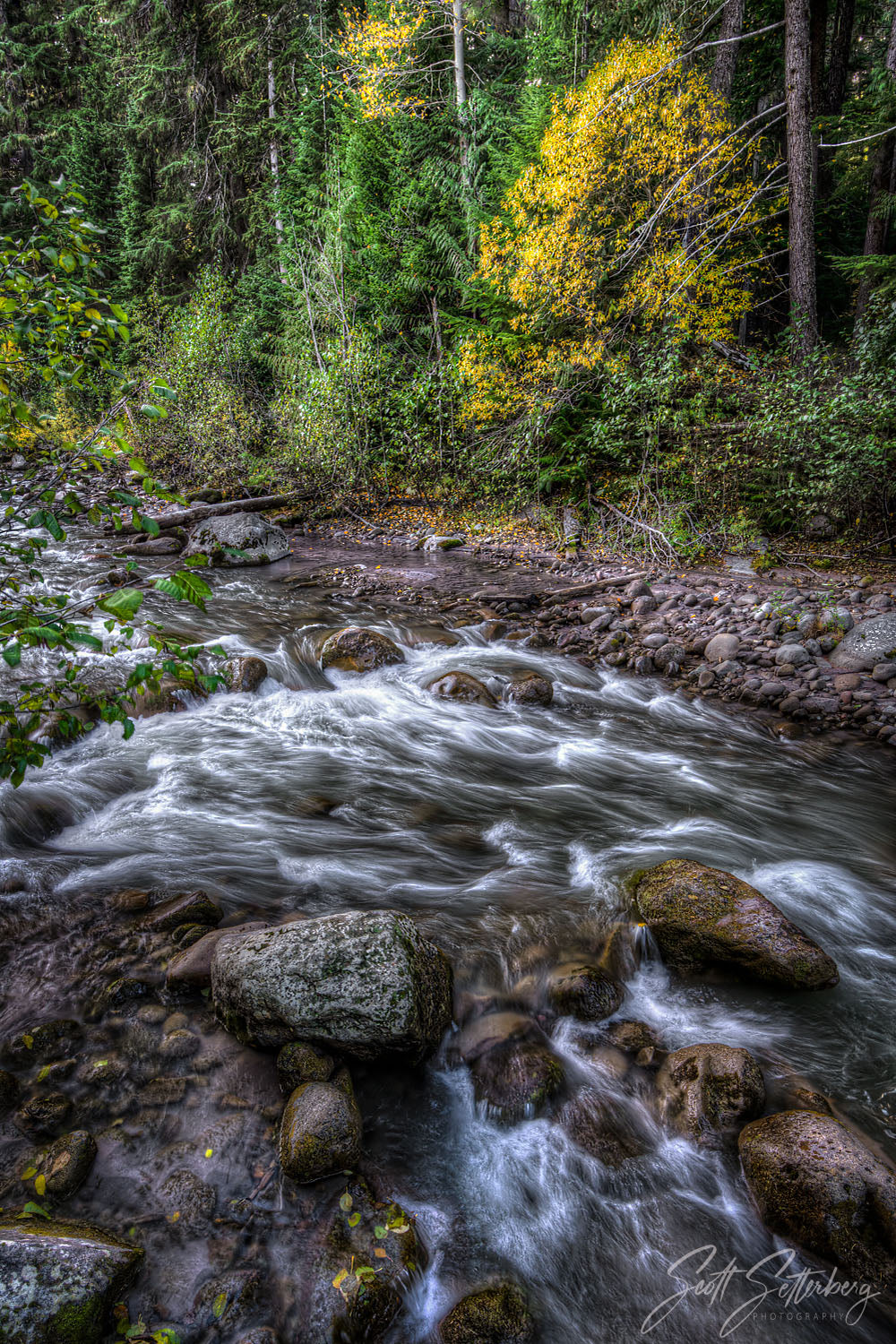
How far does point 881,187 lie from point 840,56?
5.91 meters

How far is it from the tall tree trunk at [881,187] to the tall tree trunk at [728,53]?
9.25 feet

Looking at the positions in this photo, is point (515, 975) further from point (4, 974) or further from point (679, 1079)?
point (4, 974)

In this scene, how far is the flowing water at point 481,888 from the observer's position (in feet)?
7.12

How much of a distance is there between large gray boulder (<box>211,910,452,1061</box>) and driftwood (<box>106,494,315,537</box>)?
11.0 meters

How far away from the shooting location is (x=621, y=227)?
36.4ft

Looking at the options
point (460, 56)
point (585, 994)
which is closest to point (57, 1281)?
point (585, 994)

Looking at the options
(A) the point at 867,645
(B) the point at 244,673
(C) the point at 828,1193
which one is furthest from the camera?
(B) the point at 244,673

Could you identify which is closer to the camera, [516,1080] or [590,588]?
[516,1080]

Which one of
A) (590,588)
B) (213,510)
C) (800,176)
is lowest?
(590,588)

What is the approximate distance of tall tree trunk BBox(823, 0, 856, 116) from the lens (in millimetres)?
14961

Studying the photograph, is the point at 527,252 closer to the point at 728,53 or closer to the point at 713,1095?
the point at 728,53

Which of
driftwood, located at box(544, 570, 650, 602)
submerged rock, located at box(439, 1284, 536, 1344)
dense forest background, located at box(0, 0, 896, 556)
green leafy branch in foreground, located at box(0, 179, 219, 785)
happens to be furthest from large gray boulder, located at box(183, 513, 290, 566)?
submerged rock, located at box(439, 1284, 536, 1344)

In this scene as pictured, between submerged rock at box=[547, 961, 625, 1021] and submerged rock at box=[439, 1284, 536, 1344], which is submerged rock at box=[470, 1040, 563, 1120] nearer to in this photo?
submerged rock at box=[547, 961, 625, 1021]

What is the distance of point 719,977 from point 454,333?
42.8 ft
